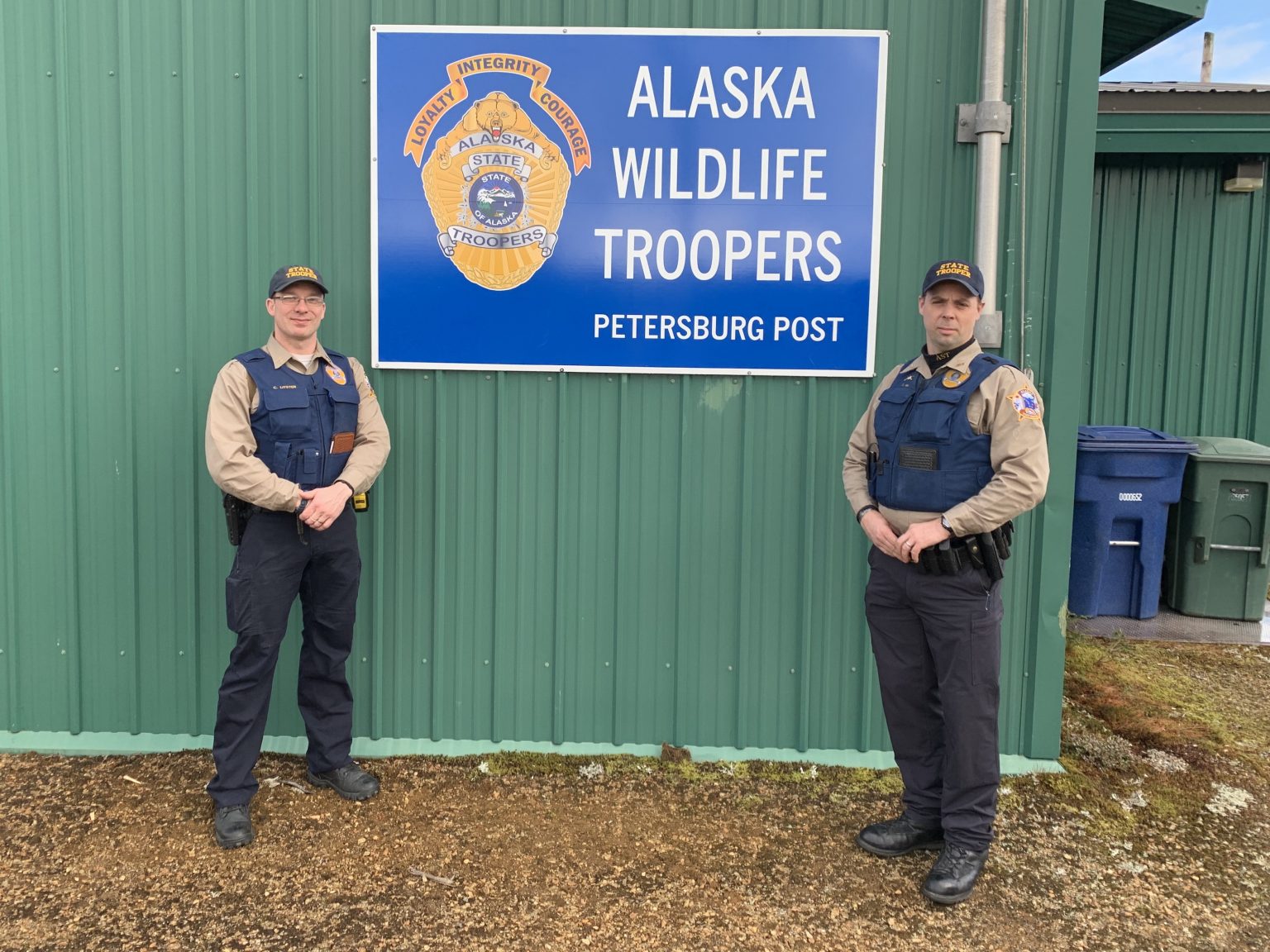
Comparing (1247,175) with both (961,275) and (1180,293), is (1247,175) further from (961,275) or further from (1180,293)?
(961,275)

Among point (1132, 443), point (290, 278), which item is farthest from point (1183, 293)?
point (290, 278)

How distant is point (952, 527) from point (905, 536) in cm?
15

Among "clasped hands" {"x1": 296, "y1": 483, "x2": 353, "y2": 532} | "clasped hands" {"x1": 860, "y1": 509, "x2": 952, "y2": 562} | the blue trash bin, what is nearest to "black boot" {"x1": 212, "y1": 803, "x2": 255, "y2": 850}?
"clasped hands" {"x1": 296, "y1": 483, "x2": 353, "y2": 532}

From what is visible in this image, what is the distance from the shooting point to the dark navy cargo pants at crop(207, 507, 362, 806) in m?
2.91

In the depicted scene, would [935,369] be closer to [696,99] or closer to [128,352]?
[696,99]

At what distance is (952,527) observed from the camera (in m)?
2.56

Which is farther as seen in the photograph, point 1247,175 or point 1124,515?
point 1247,175

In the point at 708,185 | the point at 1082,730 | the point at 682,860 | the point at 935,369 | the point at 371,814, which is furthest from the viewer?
the point at 1082,730

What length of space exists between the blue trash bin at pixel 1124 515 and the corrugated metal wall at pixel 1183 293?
1.58m

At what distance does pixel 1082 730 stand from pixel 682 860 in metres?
2.09

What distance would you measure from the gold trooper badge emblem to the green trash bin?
4312 mm

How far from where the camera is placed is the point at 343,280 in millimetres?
3428

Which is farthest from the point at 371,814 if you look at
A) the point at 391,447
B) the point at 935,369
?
the point at 935,369

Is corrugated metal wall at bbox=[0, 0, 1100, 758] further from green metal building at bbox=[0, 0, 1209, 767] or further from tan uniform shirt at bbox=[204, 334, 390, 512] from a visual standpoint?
tan uniform shirt at bbox=[204, 334, 390, 512]
